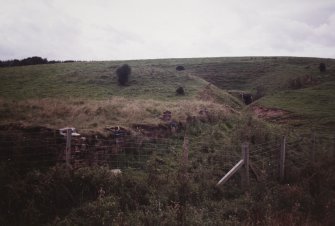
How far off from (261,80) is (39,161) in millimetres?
47171

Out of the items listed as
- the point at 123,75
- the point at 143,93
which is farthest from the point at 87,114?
the point at 123,75

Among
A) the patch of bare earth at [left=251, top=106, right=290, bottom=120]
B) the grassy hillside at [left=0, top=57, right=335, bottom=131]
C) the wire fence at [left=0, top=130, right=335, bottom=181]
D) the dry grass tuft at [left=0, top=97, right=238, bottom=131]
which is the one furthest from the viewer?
the patch of bare earth at [left=251, top=106, right=290, bottom=120]

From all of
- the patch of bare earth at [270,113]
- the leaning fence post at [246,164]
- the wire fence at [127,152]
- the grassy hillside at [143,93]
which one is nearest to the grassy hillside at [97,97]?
the grassy hillside at [143,93]

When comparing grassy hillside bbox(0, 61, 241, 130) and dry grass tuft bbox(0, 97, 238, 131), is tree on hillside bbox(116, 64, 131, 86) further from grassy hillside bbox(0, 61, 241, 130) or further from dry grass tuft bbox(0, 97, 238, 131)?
dry grass tuft bbox(0, 97, 238, 131)

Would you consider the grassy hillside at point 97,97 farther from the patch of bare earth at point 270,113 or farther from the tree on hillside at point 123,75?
the patch of bare earth at point 270,113

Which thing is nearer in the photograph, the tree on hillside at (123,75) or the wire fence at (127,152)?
the wire fence at (127,152)

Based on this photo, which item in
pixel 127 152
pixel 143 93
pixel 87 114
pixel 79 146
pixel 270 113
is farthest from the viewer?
pixel 143 93

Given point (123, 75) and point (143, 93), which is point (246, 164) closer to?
point (143, 93)

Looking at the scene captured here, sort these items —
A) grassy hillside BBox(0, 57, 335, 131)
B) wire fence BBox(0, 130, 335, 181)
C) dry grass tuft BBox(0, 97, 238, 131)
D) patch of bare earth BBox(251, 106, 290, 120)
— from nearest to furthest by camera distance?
wire fence BBox(0, 130, 335, 181)
dry grass tuft BBox(0, 97, 238, 131)
grassy hillside BBox(0, 57, 335, 131)
patch of bare earth BBox(251, 106, 290, 120)

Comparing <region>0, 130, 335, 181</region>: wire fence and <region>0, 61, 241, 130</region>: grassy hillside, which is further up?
<region>0, 61, 241, 130</region>: grassy hillside

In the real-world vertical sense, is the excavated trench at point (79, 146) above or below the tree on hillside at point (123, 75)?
below

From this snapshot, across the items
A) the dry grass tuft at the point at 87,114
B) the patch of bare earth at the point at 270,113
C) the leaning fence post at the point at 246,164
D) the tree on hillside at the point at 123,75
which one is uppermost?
the tree on hillside at the point at 123,75

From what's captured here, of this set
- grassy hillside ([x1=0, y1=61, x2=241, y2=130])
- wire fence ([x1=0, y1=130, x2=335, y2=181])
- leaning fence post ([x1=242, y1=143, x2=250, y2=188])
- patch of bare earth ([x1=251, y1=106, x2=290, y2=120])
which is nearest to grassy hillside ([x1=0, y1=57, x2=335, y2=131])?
grassy hillside ([x1=0, y1=61, x2=241, y2=130])

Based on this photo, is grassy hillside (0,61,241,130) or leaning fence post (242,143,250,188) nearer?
leaning fence post (242,143,250,188)
